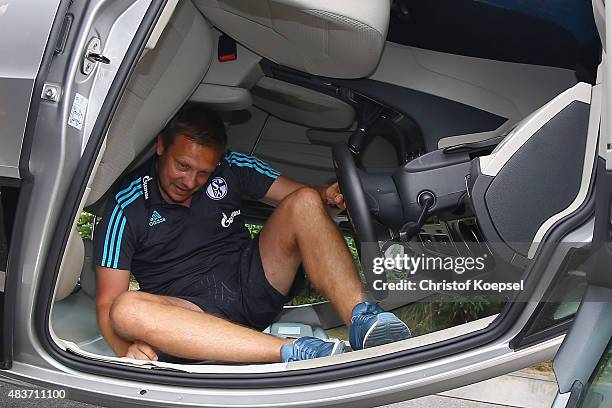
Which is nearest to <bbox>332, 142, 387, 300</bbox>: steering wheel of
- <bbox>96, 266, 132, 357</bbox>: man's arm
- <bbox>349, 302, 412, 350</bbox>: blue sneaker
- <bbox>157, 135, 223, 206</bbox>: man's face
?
<bbox>349, 302, 412, 350</bbox>: blue sneaker

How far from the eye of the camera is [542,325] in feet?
5.33

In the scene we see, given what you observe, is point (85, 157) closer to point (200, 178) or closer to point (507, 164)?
point (200, 178)

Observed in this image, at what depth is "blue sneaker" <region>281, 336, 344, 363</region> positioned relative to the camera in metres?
1.86

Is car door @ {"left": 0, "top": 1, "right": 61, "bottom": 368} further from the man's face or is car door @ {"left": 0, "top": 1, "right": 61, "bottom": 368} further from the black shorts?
the black shorts

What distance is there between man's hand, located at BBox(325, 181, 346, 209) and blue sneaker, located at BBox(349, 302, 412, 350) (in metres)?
0.40

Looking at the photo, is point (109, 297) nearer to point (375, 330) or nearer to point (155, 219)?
point (155, 219)

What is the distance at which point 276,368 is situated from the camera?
1.79 meters

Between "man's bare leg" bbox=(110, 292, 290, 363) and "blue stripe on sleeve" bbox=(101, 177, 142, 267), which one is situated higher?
"blue stripe on sleeve" bbox=(101, 177, 142, 267)

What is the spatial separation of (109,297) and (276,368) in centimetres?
60

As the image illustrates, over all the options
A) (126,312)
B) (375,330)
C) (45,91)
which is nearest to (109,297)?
(126,312)

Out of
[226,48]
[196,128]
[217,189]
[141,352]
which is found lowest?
[141,352]

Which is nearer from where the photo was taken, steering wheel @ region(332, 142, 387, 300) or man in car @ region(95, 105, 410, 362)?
steering wheel @ region(332, 142, 387, 300)

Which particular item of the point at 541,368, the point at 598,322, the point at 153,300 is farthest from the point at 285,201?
the point at 598,322

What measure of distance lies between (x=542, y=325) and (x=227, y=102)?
4.17 ft
